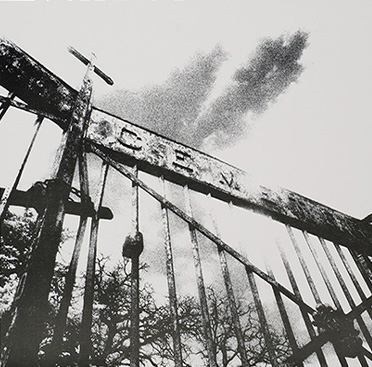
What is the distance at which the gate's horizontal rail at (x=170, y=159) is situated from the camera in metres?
2.10

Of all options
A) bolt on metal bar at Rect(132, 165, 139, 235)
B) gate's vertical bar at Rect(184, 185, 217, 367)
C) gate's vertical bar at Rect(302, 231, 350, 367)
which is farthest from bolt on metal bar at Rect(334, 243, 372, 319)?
bolt on metal bar at Rect(132, 165, 139, 235)

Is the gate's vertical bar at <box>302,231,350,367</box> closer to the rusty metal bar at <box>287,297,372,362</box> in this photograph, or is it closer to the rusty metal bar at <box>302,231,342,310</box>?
the rusty metal bar at <box>302,231,342,310</box>

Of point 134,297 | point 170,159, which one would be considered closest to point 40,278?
point 134,297

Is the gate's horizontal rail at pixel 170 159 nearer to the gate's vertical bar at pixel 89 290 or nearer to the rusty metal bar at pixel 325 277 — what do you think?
the rusty metal bar at pixel 325 277

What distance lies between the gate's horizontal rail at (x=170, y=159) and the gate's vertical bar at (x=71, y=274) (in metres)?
0.32

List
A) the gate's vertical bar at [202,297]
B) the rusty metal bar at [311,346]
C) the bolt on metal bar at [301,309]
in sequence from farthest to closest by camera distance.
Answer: the bolt on metal bar at [301,309] → the rusty metal bar at [311,346] → the gate's vertical bar at [202,297]

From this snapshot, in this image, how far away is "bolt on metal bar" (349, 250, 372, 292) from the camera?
3.18 m

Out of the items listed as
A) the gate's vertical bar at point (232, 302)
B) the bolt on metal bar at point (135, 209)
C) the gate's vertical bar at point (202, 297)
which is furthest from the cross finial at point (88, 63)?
the gate's vertical bar at point (232, 302)

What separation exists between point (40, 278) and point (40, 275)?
15 millimetres

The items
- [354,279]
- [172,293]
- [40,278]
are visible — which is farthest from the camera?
[354,279]

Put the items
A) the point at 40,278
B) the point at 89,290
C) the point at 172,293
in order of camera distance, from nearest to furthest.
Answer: the point at 40,278 → the point at 89,290 → the point at 172,293

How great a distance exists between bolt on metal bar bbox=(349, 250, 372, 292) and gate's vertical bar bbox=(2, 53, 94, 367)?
3247 mm

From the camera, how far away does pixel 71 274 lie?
58.5 inches

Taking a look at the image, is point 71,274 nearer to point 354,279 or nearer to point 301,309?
point 301,309
